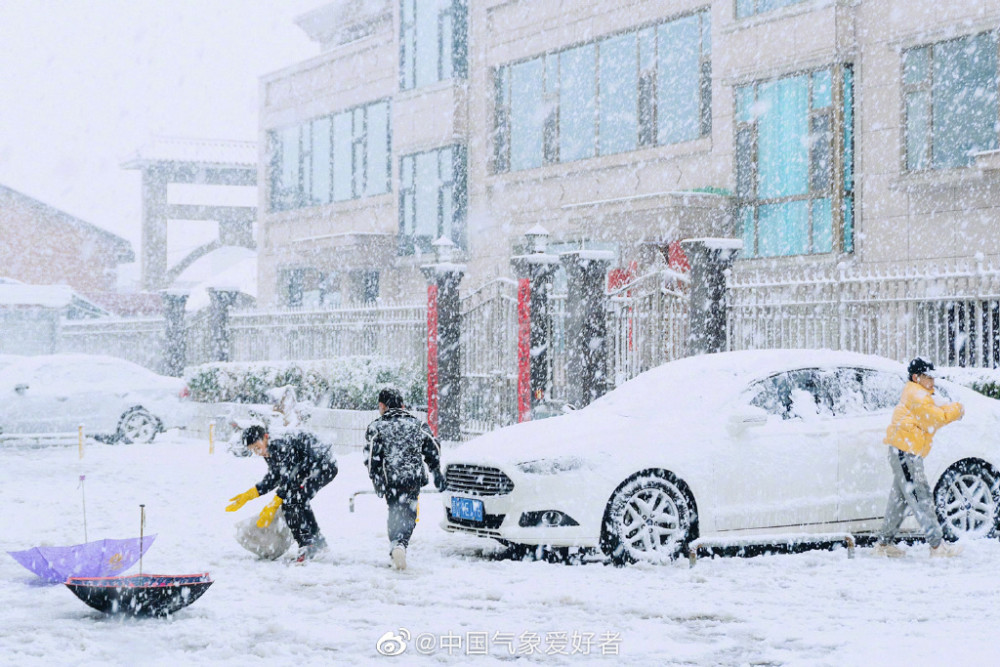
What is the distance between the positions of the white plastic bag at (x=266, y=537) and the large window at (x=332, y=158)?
77.2ft

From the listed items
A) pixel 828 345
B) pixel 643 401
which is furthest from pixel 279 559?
pixel 828 345

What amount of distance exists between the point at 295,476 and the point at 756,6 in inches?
642

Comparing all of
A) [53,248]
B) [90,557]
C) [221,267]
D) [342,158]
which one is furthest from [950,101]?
[53,248]

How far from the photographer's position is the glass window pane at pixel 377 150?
1288 inches

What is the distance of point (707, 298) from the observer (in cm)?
1486

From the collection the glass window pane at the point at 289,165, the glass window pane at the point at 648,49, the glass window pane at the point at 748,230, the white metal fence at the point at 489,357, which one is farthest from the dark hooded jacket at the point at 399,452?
the glass window pane at the point at 289,165

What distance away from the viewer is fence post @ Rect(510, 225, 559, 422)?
16641mm

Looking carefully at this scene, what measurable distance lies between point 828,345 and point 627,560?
252 inches

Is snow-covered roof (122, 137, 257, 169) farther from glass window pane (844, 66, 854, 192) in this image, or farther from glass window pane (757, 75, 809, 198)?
glass window pane (844, 66, 854, 192)

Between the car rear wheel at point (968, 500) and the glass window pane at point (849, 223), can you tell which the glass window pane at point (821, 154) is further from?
the car rear wheel at point (968, 500)

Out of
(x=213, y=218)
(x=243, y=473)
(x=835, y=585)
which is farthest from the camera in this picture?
(x=213, y=218)

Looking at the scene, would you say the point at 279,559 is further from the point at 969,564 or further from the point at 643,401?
the point at 969,564

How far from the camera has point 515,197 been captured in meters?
27.8

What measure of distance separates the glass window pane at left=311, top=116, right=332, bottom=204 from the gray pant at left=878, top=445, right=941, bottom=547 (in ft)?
87.8
